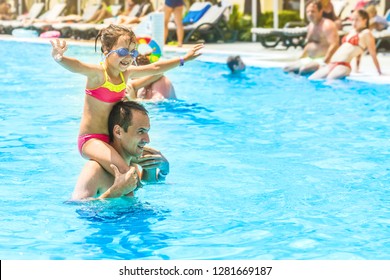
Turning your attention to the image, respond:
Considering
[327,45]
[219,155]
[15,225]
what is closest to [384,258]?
[15,225]

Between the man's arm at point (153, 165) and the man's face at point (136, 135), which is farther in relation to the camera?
the man's arm at point (153, 165)

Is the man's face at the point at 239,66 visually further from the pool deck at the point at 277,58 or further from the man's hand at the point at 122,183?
the man's hand at the point at 122,183

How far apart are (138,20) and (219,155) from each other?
1434 cm

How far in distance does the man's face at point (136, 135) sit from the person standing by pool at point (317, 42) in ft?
26.9

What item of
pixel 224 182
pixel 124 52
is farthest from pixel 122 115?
pixel 224 182

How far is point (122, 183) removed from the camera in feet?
16.0

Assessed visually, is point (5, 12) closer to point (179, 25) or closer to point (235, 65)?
point (179, 25)

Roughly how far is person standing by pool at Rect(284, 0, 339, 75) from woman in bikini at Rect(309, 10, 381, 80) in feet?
2.13

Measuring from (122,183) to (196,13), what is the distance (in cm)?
1663

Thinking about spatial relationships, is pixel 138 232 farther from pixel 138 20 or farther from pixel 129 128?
pixel 138 20

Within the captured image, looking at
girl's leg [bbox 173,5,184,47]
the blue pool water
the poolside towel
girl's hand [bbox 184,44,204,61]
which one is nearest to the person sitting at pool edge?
the blue pool water

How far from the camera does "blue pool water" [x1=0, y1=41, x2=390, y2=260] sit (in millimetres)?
4562

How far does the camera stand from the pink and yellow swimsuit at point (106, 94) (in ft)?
16.7

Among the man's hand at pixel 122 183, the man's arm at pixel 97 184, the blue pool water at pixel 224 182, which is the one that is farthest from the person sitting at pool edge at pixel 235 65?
the man's hand at pixel 122 183
